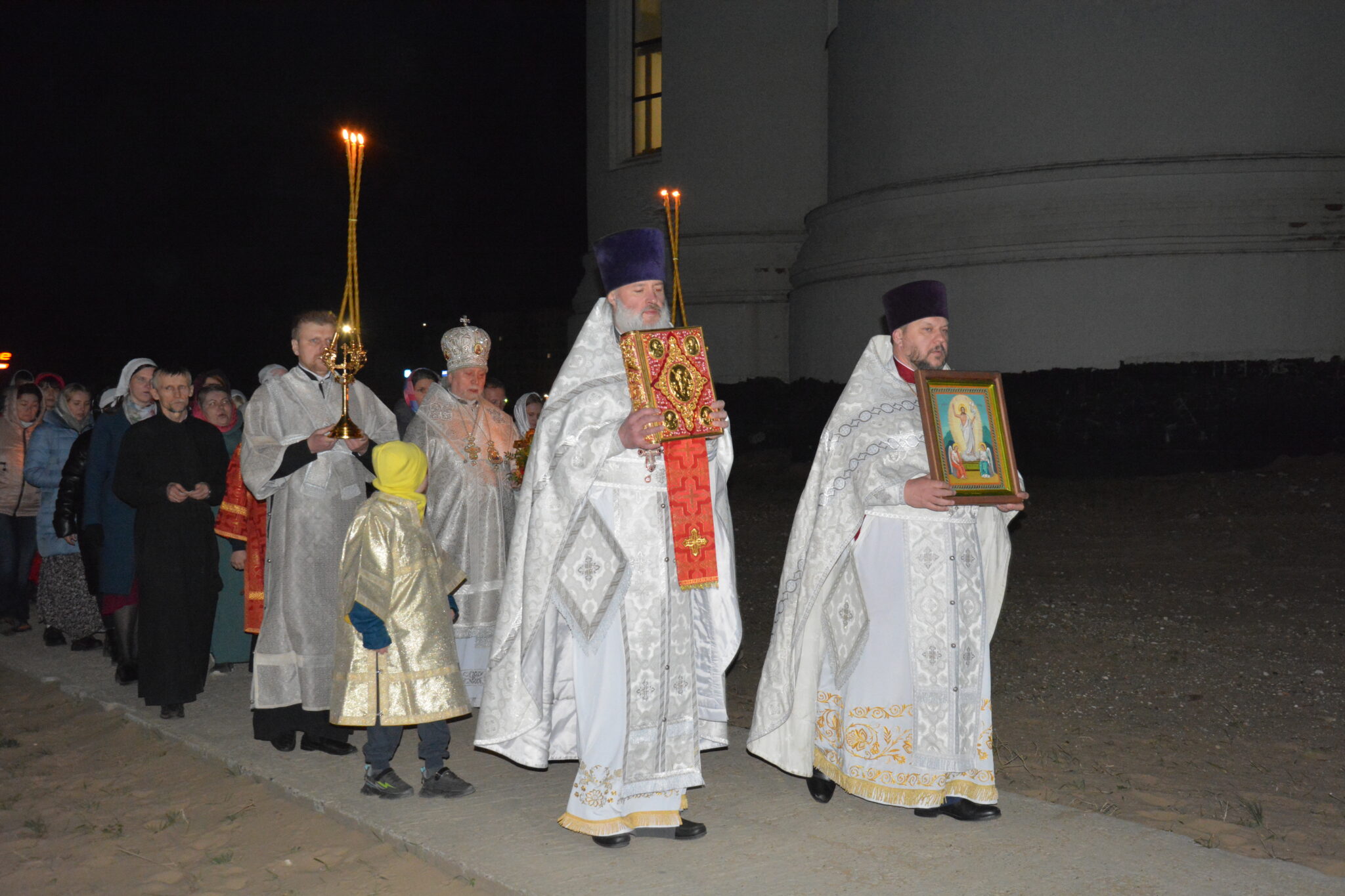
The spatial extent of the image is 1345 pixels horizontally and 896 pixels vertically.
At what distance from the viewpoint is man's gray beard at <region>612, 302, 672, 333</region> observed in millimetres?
4719

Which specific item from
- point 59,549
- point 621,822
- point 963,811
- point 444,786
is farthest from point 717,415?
point 59,549

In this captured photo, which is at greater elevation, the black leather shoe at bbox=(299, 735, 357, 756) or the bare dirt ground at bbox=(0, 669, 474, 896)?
the black leather shoe at bbox=(299, 735, 357, 756)

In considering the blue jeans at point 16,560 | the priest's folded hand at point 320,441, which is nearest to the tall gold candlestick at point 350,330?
the priest's folded hand at point 320,441

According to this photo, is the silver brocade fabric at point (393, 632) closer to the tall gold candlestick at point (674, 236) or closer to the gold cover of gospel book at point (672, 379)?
the gold cover of gospel book at point (672, 379)

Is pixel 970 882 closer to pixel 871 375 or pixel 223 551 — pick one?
pixel 871 375

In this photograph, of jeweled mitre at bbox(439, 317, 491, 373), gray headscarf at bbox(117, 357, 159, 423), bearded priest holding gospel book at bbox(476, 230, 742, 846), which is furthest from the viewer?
gray headscarf at bbox(117, 357, 159, 423)

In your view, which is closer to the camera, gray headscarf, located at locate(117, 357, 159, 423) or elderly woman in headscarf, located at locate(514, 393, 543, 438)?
gray headscarf, located at locate(117, 357, 159, 423)

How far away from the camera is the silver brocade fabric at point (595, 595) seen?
14.9ft

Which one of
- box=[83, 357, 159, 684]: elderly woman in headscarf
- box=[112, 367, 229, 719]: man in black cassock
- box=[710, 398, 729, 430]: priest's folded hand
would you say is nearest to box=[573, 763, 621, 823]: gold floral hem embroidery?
box=[710, 398, 729, 430]: priest's folded hand

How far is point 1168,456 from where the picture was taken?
1200cm

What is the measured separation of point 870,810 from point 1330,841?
1687mm

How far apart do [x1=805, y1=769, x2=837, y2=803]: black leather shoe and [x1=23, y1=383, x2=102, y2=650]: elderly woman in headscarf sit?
5393 millimetres

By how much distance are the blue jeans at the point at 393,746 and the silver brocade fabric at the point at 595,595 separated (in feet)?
1.46

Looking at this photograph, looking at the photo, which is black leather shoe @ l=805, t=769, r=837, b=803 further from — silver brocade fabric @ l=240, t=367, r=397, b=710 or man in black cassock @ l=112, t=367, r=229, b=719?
man in black cassock @ l=112, t=367, r=229, b=719
